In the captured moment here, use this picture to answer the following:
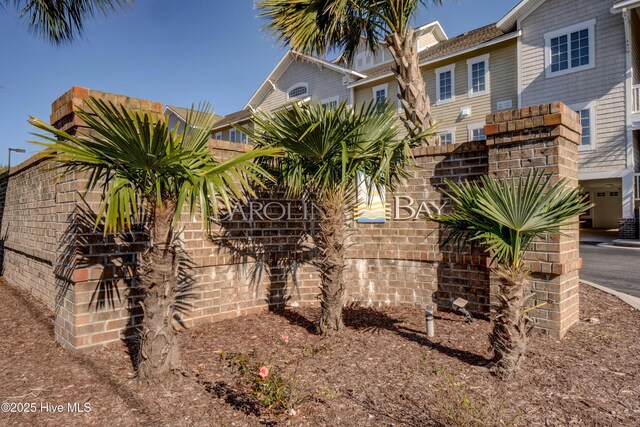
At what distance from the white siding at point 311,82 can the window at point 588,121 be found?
10.3 meters

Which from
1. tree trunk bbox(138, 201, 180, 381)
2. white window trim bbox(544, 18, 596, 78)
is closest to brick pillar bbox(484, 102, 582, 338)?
tree trunk bbox(138, 201, 180, 381)

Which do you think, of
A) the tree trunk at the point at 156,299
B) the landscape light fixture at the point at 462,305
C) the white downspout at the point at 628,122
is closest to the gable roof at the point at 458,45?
the white downspout at the point at 628,122

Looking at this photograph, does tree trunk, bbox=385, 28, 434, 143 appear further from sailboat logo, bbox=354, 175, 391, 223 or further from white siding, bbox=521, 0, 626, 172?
white siding, bbox=521, 0, 626, 172

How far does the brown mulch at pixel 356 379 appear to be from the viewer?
3086mm

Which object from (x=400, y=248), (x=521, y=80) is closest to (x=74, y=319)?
(x=400, y=248)

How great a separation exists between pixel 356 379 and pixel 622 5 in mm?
16474

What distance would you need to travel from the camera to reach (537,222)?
3.75 metres

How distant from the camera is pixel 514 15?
55.1 feet

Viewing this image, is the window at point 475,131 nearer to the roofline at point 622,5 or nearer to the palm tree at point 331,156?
the roofline at point 622,5

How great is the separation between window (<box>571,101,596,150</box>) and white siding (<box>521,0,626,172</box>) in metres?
0.16

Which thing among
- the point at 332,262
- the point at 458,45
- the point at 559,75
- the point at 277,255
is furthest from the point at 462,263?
the point at 458,45

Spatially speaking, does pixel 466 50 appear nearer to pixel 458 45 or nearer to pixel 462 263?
pixel 458 45

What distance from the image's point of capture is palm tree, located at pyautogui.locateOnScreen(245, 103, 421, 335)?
188 inches

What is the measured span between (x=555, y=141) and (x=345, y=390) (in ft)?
11.8
